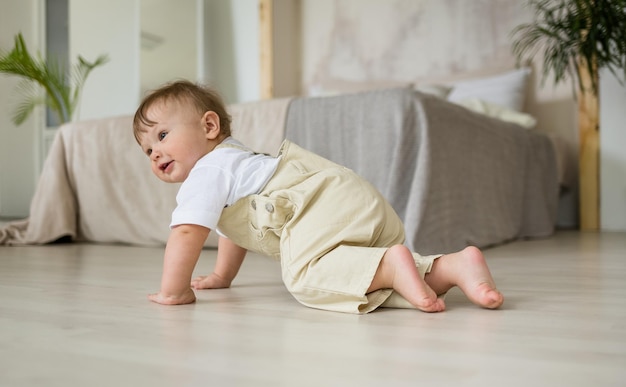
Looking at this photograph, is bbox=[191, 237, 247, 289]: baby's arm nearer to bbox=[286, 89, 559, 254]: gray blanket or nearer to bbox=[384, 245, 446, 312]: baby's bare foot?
bbox=[384, 245, 446, 312]: baby's bare foot

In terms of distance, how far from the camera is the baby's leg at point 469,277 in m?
1.19

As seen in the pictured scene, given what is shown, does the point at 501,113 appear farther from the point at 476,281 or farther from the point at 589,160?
the point at 476,281

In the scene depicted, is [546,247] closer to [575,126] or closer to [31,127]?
[575,126]

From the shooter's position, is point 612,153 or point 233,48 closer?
point 612,153

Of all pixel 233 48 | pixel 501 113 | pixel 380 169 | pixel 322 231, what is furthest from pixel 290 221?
pixel 233 48

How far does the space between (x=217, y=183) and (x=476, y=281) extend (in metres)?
0.52

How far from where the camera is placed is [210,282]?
1505 mm

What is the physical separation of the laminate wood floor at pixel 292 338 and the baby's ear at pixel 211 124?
13.2 inches

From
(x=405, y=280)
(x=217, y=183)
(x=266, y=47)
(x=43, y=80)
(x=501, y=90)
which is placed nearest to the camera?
(x=405, y=280)

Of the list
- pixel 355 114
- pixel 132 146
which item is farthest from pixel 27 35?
pixel 355 114

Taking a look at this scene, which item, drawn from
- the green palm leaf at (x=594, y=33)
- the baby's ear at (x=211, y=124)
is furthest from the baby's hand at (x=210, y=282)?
the green palm leaf at (x=594, y=33)

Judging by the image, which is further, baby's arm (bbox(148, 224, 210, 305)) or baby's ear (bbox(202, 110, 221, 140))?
baby's ear (bbox(202, 110, 221, 140))

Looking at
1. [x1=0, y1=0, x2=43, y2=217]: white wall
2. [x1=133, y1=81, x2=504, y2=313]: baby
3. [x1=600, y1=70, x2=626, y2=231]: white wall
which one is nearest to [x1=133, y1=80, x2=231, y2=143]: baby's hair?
[x1=133, y1=81, x2=504, y2=313]: baby

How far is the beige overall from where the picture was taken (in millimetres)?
1212
